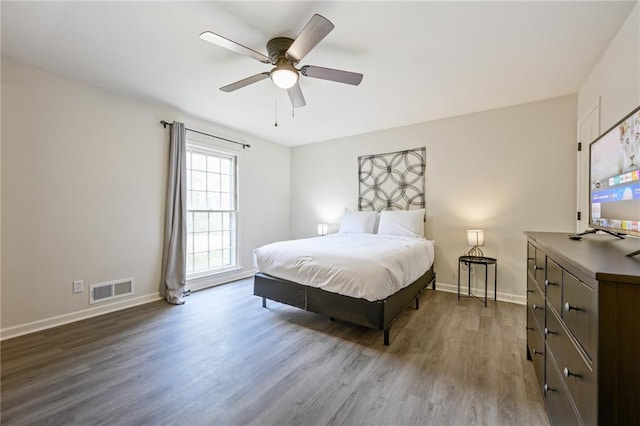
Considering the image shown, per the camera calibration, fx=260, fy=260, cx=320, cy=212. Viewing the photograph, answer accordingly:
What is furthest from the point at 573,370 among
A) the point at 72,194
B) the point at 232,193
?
the point at 232,193

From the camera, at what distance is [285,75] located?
6.96 ft

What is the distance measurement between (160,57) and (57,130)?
138cm

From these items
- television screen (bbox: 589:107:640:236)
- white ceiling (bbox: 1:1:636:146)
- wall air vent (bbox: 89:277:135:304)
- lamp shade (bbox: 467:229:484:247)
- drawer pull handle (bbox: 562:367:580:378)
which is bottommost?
wall air vent (bbox: 89:277:135:304)

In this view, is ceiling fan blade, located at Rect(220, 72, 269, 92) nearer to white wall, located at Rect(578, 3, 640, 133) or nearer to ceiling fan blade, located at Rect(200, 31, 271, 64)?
ceiling fan blade, located at Rect(200, 31, 271, 64)

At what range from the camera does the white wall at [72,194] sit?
2404mm

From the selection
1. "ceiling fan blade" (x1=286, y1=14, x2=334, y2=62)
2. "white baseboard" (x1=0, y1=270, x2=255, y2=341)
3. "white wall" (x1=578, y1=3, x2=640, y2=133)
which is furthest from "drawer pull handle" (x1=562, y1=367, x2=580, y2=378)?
"white baseboard" (x1=0, y1=270, x2=255, y2=341)

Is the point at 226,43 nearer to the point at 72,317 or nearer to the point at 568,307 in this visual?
the point at 568,307

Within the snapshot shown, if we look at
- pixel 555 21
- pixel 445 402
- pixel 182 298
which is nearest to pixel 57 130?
pixel 182 298

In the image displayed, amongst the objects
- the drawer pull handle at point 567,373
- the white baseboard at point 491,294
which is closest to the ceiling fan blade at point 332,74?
the drawer pull handle at point 567,373

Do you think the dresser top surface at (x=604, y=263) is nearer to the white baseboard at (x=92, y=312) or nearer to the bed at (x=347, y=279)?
the bed at (x=347, y=279)

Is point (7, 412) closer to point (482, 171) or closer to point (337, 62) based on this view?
point (337, 62)

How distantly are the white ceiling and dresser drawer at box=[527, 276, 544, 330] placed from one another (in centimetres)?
189

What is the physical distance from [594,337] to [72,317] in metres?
4.02

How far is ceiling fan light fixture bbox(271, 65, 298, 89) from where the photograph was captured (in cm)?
209
